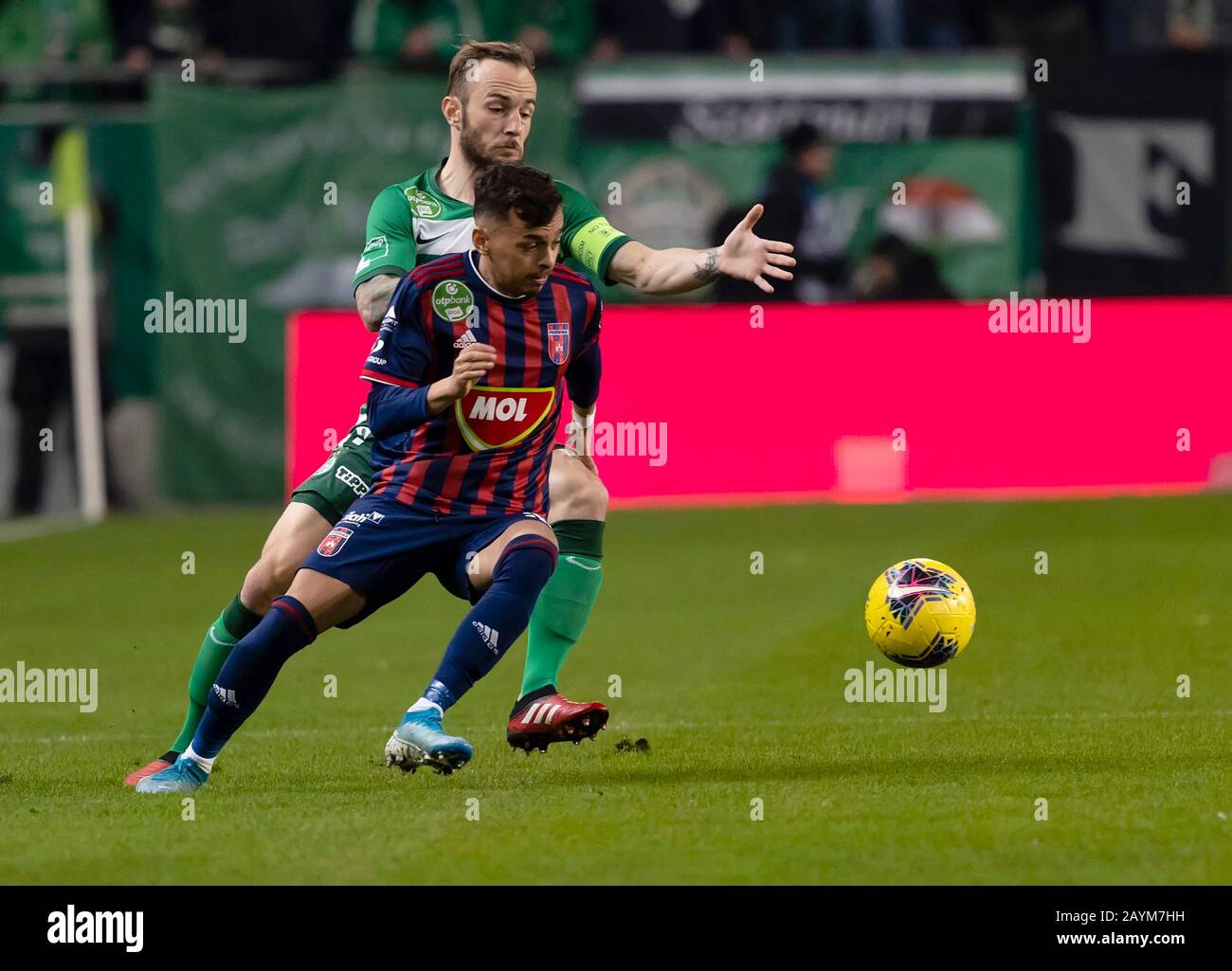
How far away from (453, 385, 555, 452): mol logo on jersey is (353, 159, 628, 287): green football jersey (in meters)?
0.50

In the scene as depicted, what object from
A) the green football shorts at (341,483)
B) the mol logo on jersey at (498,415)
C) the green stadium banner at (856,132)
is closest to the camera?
the mol logo on jersey at (498,415)

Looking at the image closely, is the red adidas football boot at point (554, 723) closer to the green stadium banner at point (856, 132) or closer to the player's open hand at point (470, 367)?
the player's open hand at point (470, 367)

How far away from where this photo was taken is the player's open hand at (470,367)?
Result: 639cm

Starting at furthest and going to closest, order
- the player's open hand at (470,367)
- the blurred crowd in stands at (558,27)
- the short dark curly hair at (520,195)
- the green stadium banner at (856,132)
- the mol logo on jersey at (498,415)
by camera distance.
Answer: the blurred crowd in stands at (558,27), the green stadium banner at (856,132), the mol logo on jersey at (498,415), the short dark curly hair at (520,195), the player's open hand at (470,367)

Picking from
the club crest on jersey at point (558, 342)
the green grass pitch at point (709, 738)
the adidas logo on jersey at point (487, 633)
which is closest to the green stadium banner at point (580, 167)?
the green grass pitch at point (709, 738)

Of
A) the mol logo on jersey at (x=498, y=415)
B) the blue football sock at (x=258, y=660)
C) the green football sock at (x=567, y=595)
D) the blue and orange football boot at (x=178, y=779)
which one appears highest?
the mol logo on jersey at (x=498, y=415)

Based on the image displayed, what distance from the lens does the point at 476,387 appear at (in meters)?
6.78

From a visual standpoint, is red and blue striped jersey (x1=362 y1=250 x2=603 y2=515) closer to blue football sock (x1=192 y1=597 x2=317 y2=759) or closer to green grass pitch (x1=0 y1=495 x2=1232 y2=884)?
blue football sock (x1=192 y1=597 x2=317 y2=759)

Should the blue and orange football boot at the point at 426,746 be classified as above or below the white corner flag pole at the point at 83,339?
below

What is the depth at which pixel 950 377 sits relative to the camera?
1625cm

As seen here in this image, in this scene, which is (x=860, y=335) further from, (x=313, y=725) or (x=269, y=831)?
(x=269, y=831)

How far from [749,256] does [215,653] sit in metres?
2.08

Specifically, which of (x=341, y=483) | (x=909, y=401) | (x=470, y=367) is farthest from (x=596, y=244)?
(x=909, y=401)

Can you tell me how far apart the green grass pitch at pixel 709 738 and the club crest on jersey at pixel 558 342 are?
1242 mm
